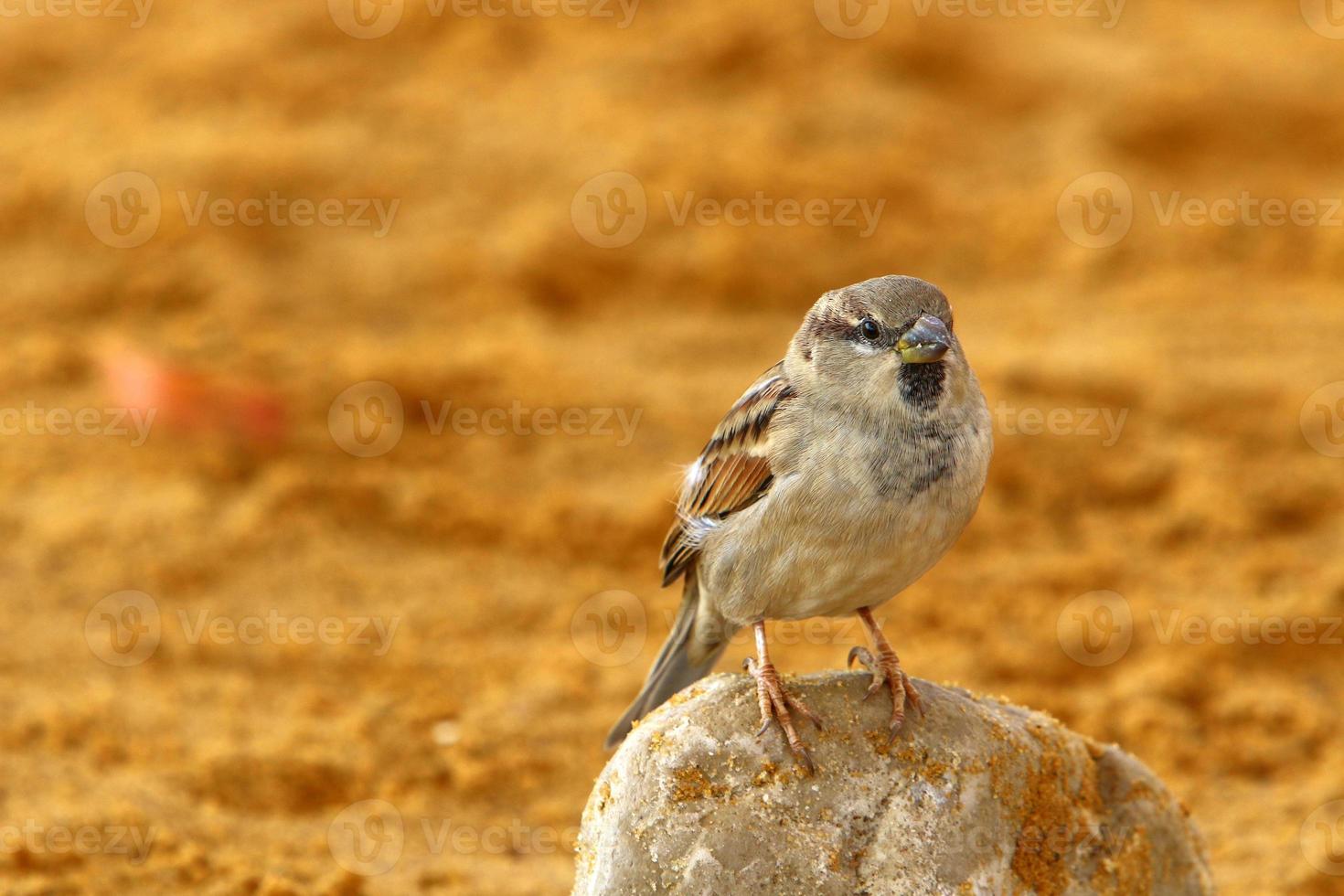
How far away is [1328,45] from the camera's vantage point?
1503cm

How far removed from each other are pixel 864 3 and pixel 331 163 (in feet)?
17.7

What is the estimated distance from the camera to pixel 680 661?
531 cm

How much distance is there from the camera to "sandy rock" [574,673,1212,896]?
14.0ft

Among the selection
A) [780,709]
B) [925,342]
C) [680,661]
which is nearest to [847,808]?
[780,709]

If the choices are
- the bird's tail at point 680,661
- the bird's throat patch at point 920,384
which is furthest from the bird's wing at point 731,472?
the bird's throat patch at point 920,384

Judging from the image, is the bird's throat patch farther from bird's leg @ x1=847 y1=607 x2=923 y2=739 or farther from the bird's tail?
the bird's tail

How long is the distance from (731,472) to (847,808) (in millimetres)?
1146

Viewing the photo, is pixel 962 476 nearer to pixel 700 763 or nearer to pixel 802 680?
pixel 802 680

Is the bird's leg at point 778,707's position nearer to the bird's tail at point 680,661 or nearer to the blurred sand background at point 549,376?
the bird's tail at point 680,661

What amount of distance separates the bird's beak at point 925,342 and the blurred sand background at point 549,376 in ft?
9.81

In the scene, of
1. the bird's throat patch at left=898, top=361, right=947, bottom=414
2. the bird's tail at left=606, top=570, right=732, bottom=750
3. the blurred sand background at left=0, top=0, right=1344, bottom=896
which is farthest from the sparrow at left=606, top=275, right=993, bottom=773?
the blurred sand background at left=0, top=0, right=1344, bottom=896

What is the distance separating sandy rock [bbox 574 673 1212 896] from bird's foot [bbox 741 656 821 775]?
0.10 ft

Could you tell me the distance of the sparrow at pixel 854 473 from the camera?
4.32 meters

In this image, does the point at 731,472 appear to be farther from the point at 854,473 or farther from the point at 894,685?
the point at 894,685
